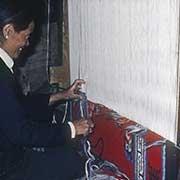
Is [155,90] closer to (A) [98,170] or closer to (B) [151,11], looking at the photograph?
(B) [151,11]

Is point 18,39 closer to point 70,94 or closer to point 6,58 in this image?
point 6,58

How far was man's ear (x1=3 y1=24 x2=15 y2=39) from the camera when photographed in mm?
1605

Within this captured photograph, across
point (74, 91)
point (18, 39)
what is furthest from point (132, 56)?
point (74, 91)

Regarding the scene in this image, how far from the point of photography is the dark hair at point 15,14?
5.21ft

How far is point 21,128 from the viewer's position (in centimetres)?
161

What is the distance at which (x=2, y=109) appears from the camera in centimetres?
158

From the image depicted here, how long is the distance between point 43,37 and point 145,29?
0.83 metres

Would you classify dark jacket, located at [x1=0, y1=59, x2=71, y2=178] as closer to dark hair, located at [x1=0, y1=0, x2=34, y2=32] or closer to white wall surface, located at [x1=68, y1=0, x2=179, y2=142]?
dark hair, located at [x1=0, y1=0, x2=34, y2=32]

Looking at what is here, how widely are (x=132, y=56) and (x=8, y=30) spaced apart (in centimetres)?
46

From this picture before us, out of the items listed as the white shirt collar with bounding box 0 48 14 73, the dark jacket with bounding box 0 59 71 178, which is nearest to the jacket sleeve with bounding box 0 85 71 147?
the dark jacket with bounding box 0 59 71 178

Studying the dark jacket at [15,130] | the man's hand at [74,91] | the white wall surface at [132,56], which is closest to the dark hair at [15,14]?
the dark jacket at [15,130]

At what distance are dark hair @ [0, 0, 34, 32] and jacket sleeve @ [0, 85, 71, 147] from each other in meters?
0.23

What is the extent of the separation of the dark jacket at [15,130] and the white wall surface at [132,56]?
276mm

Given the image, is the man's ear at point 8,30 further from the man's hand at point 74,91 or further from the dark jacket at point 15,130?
the man's hand at point 74,91
